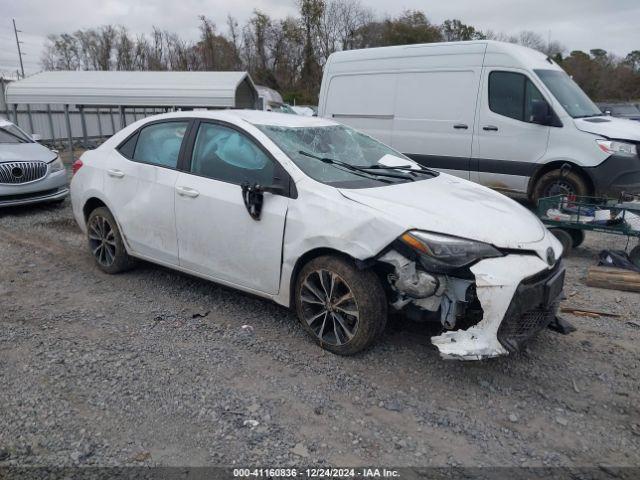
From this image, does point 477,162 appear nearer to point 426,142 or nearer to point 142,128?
point 426,142

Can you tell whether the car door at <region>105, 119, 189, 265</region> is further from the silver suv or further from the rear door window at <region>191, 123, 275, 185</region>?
the silver suv

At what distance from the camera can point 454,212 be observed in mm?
3438

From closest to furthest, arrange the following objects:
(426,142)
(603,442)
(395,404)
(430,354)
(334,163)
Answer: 1. (603,442)
2. (395,404)
3. (430,354)
4. (334,163)
5. (426,142)

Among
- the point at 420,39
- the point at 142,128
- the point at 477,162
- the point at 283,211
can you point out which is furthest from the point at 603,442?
the point at 420,39

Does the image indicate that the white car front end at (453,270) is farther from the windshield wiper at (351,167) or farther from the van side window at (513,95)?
the van side window at (513,95)

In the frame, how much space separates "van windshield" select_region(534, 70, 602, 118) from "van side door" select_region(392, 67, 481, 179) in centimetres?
99

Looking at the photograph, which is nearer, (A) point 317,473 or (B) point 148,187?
(A) point 317,473

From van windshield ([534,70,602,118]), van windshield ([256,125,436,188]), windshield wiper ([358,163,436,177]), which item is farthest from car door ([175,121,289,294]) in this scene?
van windshield ([534,70,602,118])

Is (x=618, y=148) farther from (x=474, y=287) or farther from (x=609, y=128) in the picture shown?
(x=474, y=287)

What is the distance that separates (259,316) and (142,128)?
2.13 metres

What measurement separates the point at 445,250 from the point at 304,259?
102 cm

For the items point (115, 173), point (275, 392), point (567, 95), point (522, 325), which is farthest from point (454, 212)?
point (567, 95)

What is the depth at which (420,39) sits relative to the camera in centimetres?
4466

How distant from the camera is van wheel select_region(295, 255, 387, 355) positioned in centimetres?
341
